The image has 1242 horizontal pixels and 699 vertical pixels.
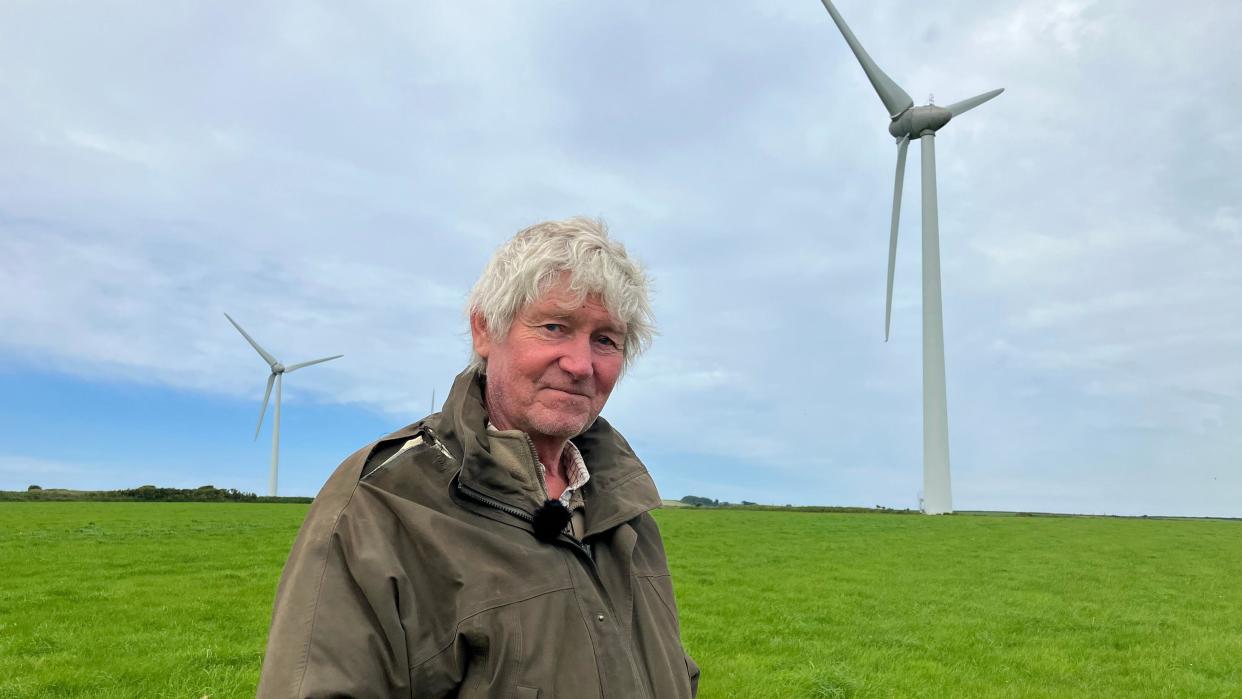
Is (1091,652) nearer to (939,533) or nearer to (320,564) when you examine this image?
(320,564)

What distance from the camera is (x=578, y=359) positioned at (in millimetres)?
2385

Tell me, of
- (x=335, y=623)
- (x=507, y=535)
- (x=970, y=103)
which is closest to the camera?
(x=335, y=623)

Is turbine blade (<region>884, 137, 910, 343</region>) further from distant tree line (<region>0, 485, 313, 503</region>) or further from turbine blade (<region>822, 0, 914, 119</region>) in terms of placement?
distant tree line (<region>0, 485, 313, 503</region>)

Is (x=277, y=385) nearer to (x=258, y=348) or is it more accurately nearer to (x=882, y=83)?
(x=258, y=348)

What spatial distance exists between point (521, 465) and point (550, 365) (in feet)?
0.96

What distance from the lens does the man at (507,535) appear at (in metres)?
1.97

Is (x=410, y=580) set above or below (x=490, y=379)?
below

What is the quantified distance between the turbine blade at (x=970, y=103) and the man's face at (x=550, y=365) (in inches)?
2068

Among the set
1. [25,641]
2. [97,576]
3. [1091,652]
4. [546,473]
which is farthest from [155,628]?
[1091,652]

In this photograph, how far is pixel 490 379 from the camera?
2475 millimetres

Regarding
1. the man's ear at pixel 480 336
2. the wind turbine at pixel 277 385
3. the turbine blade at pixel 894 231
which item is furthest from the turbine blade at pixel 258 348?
the man's ear at pixel 480 336

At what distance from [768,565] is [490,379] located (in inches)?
768

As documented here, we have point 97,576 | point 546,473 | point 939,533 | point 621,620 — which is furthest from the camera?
point 939,533

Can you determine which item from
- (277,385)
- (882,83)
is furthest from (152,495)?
(882,83)
